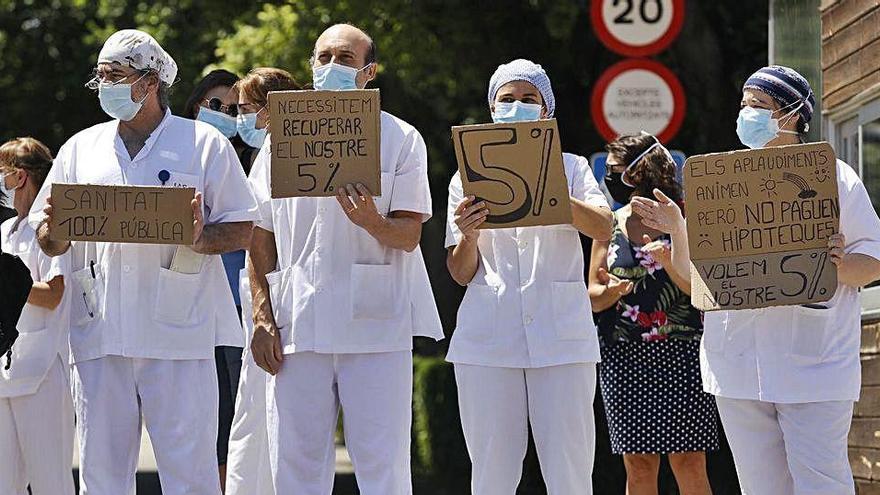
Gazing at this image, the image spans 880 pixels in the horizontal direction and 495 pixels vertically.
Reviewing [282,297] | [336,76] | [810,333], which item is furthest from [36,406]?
[810,333]

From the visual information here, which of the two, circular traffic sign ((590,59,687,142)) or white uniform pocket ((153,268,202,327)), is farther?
circular traffic sign ((590,59,687,142))

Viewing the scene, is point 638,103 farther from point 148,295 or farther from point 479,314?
point 148,295

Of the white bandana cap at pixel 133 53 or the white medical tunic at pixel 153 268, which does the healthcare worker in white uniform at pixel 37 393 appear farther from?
the white bandana cap at pixel 133 53

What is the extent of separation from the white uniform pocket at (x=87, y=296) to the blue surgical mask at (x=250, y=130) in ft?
5.39

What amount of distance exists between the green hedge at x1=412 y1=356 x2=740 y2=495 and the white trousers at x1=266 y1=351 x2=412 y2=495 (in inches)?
199

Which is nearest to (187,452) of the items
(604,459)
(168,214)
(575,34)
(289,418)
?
(289,418)

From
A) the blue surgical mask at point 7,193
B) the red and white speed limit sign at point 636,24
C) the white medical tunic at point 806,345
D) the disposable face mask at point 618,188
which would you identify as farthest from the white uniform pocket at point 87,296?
the red and white speed limit sign at point 636,24

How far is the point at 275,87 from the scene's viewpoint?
26.7 feet

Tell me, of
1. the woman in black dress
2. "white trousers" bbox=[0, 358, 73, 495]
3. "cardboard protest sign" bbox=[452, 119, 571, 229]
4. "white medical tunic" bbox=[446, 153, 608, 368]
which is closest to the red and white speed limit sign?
the woman in black dress

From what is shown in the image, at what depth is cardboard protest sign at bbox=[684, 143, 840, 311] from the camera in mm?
6375

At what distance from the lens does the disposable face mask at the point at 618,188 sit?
8547 mm

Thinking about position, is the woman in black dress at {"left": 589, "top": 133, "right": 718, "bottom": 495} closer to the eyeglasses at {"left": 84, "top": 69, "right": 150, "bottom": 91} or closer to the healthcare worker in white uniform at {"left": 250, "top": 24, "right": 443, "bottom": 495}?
the healthcare worker in white uniform at {"left": 250, "top": 24, "right": 443, "bottom": 495}

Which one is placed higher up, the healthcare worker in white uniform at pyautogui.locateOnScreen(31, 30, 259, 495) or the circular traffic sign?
the circular traffic sign

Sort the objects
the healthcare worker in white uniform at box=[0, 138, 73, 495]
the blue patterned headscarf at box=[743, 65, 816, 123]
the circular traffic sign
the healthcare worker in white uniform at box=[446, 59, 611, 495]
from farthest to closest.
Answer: the circular traffic sign < the healthcare worker in white uniform at box=[0, 138, 73, 495] < the healthcare worker in white uniform at box=[446, 59, 611, 495] < the blue patterned headscarf at box=[743, 65, 816, 123]
